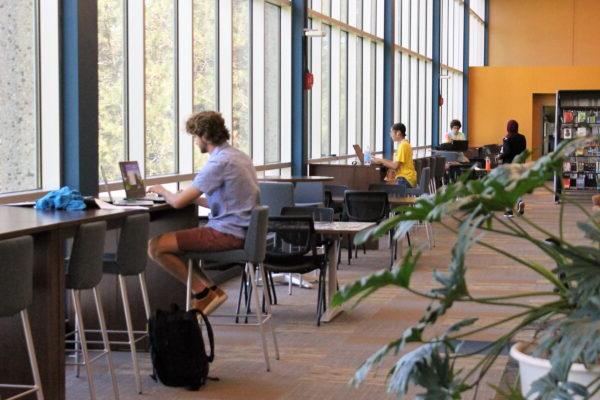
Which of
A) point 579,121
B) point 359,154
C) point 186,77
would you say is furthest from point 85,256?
point 579,121

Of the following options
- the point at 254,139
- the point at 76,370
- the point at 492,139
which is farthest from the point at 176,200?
the point at 492,139

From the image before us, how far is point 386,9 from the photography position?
16.7 m

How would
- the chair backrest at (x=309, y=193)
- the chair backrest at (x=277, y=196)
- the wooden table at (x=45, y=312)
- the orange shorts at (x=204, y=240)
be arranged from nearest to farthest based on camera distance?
1. the wooden table at (x=45, y=312)
2. the orange shorts at (x=204, y=240)
3. the chair backrest at (x=277, y=196)
4. the chair backrest at (x=309, y=193)

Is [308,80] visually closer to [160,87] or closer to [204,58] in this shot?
[204,58]

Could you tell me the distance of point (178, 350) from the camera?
18.0 ft

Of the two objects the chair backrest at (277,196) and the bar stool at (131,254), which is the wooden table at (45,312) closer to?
the bar stool at (131,254)

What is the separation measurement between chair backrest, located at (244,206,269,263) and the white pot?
9.86ft

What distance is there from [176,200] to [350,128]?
9379mm

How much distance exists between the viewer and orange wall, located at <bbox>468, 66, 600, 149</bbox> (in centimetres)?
2645

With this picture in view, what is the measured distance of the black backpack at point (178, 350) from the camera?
215 inches

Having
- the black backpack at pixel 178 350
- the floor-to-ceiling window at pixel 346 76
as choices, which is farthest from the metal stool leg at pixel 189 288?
the floor-to-ceiling window at pixel 346 76

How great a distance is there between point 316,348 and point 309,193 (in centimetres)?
422

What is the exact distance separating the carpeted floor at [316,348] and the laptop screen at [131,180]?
968 mm

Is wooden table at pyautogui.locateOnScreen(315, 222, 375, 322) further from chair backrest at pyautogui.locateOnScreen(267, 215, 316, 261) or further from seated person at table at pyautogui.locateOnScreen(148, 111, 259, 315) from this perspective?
seated person at table at pyautogui.locateOnScreen(148, 111, 259, 315)
